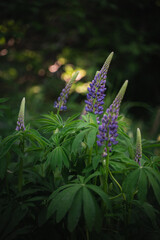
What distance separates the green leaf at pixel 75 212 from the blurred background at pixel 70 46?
3.32m

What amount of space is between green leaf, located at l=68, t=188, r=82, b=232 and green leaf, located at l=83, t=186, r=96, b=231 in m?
0.04

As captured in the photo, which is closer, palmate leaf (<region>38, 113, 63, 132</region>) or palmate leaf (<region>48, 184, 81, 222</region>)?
palmate leaf (<region>48, 184, 81, 222</region>)

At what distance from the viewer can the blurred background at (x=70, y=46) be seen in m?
4.66

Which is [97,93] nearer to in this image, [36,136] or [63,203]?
[36,136]

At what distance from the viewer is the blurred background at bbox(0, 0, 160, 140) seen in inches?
184

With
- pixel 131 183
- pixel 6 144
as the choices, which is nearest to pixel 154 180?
pixel 131 183

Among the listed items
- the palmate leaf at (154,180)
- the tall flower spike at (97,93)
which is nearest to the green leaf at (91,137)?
the tall flower spike at (97,93)

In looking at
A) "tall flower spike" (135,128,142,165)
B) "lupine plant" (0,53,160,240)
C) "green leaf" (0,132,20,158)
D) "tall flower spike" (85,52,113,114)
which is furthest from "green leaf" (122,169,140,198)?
"green leaf" (0,132,20,158)

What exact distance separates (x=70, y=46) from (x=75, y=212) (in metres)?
5.70

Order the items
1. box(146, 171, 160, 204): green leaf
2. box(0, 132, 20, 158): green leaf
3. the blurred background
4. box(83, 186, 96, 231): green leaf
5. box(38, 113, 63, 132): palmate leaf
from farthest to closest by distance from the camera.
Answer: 1. the blurred background
2. box(38, 113, 63, 132): palmate leaf
3. box(0, 132, 20, 158): green leaf
4. box(146, 171, 160, 204): green leaf
5. box(83, 186, 96, 231): green leaf

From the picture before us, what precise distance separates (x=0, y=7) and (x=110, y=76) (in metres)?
3.39

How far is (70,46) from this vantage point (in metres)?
6.21

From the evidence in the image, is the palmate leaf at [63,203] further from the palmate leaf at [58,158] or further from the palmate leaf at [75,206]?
the palmate leaf at [58,158]

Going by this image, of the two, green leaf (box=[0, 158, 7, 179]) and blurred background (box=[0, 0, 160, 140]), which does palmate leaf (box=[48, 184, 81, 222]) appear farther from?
blurred background (box=[0, 0, 160, 140])
